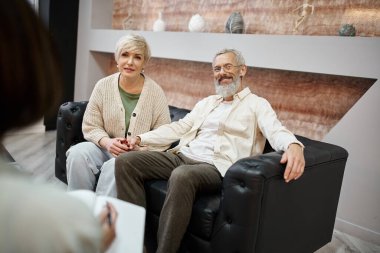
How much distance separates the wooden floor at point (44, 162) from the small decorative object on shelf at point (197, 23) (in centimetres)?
179

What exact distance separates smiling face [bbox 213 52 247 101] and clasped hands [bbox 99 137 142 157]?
23.2 inches

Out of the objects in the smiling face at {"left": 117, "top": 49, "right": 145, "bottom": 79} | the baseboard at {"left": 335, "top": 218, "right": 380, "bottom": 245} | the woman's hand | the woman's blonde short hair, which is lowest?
the baseboard at {"left": 335, "top": 218, "right": 380, "bottom": 245}

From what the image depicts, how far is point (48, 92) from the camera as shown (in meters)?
0.58

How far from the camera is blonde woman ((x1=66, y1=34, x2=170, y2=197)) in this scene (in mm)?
2154

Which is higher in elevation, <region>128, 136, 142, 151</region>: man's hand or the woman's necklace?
the woman's necklace

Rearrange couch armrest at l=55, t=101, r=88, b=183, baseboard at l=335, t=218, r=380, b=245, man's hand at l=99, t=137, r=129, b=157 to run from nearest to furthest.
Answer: man's hand at l=99, t=137, r=129, b=157
baseboard at l=335, t=218, r=380, b=245
couch armrest at l=55, t=101, r=88, b=183

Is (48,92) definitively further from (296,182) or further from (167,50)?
(167,50)

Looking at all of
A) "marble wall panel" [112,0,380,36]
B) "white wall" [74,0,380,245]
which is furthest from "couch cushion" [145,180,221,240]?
"marble wall panel" [112,0,380,36]

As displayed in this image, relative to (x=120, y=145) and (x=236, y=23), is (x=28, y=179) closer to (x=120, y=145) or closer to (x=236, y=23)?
(x=120, y=145)

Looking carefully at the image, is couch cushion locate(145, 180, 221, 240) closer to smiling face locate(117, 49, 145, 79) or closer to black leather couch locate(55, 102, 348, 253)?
black leather couch locate(55, 102, 348, 253)

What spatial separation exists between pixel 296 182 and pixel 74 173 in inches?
48.5

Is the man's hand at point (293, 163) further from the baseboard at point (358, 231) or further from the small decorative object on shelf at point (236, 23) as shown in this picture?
the small decorative object on shelf at point (236, 23)

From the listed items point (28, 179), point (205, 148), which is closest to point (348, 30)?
point (205, 148)

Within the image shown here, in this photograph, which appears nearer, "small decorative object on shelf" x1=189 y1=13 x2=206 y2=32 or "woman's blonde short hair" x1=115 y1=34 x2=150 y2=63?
"woman's blonde short hair" x1=115 y1=34 x2=150 y2=63
